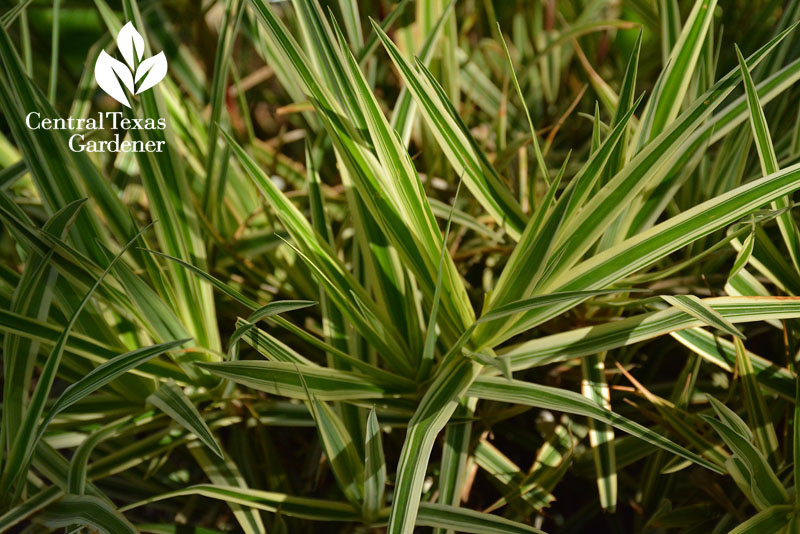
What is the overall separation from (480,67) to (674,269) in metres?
0.63

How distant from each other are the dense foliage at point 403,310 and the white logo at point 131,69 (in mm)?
26

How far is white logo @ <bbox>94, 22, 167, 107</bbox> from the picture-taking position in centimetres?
73

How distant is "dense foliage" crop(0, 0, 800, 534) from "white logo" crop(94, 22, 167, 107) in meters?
0.03

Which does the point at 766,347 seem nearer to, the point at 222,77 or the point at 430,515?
the point at 430,515

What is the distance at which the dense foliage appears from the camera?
583 mm

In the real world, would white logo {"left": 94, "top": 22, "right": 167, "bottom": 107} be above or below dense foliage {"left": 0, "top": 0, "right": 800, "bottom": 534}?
above

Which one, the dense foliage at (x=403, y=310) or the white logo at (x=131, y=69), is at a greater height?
the white logo at (x=131, y=69)

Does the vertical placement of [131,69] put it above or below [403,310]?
above

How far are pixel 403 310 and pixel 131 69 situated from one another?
44 cm

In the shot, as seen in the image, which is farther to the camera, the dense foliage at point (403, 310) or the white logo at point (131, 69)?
the white logo at point (131, 69)

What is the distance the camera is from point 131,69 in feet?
2.48

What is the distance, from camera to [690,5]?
1.05 meters

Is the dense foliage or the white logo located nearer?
the dense foliage

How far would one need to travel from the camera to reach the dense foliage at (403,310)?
0.58m
